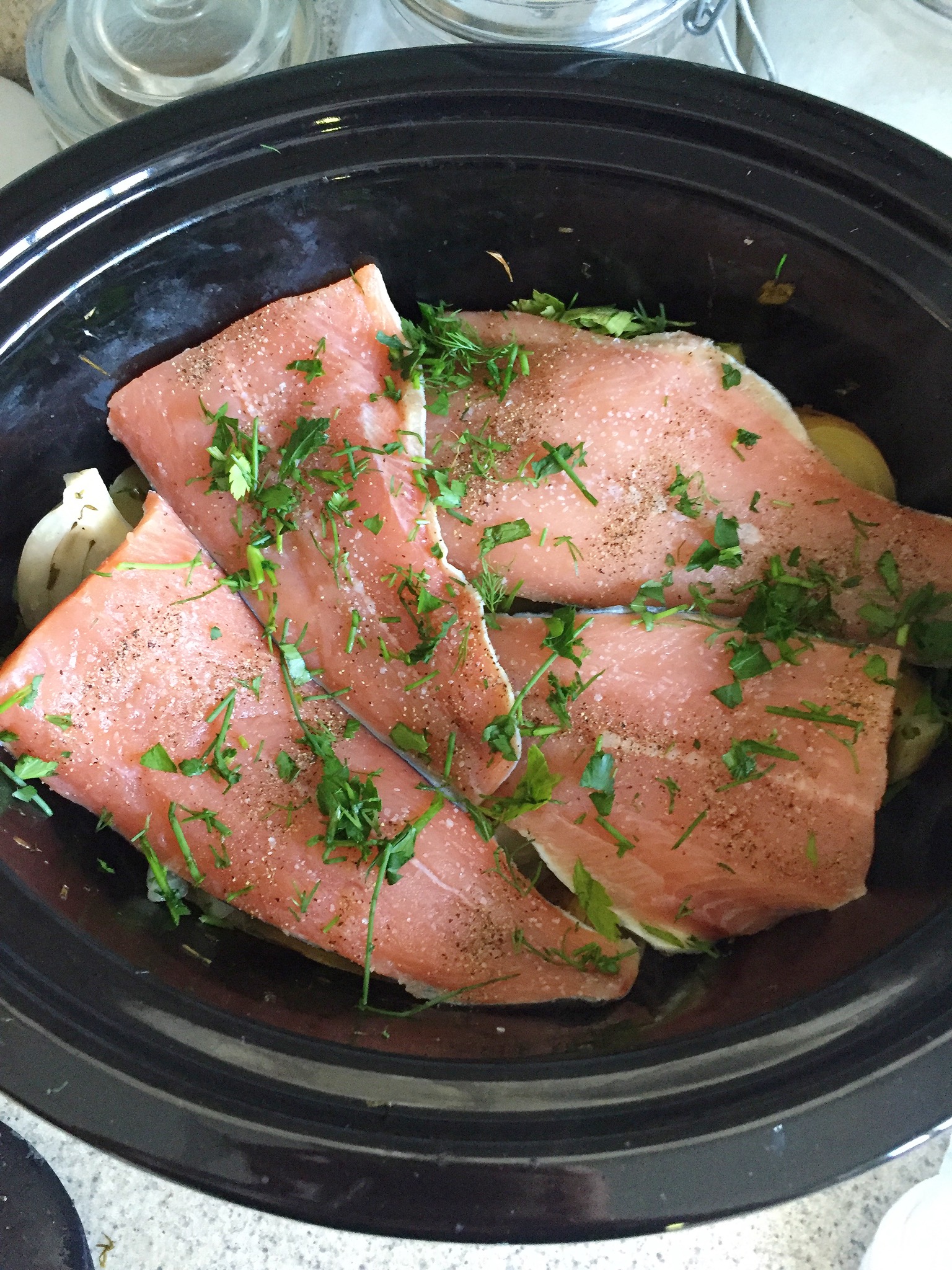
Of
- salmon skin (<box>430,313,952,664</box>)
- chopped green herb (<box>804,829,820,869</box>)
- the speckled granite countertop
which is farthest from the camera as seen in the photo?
the speckled granite countertop

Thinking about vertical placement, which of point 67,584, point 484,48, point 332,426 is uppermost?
point 484,48

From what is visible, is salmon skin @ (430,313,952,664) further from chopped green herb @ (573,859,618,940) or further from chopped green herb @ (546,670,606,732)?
chopped green herb @ (573,859,618,940)

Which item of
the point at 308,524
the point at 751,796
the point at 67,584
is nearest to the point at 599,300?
the point at 308,524

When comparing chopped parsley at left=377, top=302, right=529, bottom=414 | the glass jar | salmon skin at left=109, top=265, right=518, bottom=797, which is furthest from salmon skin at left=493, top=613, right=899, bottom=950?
the glass jar

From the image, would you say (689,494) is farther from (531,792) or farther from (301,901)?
(301,901)

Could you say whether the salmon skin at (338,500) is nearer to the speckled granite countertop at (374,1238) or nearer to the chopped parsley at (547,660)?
the chopped parsley at (547,660)

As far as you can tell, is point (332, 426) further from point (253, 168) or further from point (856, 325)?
point (856, 325)
